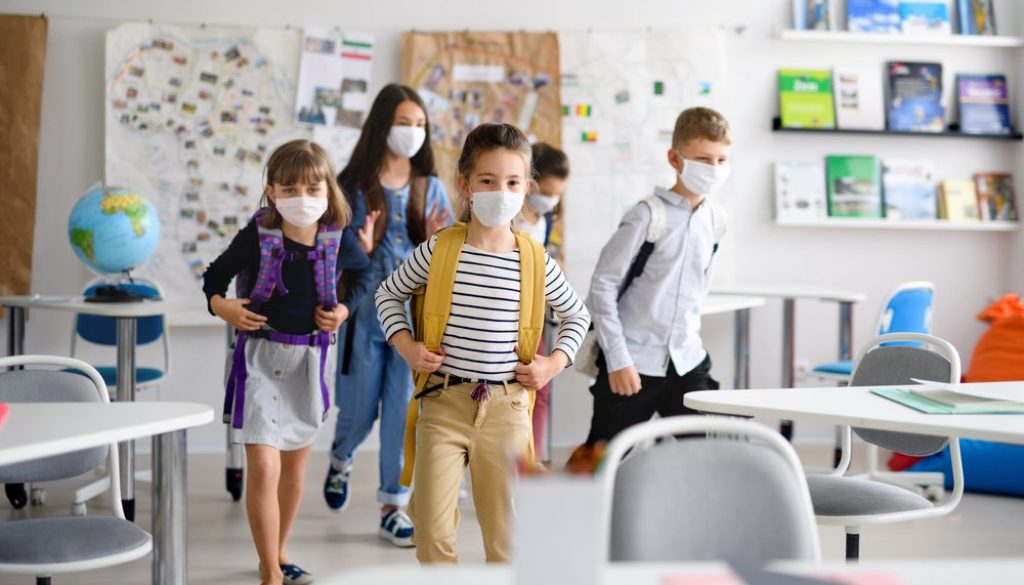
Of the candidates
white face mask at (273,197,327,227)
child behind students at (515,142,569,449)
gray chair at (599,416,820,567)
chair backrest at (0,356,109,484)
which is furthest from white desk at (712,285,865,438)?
gray chair at (599,416,820,567)

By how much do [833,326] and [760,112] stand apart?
1.09 meters

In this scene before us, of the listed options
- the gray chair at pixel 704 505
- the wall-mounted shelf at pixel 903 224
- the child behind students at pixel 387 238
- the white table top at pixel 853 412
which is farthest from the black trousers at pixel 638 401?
the wall-mounted shelf at pixel 903 224

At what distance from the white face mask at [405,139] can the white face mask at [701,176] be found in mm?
882

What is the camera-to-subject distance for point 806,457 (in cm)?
506

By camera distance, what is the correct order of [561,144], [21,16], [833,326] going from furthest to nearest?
[833,326]
[561,144]
[21,16]

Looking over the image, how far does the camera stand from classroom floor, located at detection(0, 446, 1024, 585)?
3.28 m

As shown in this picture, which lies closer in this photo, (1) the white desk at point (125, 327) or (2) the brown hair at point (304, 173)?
(2) the brown hair at point (304, 173)

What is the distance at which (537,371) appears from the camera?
2.43 m

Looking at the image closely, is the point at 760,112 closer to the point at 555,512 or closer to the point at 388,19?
the point at 388,19

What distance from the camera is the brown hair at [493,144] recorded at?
246 centimetres

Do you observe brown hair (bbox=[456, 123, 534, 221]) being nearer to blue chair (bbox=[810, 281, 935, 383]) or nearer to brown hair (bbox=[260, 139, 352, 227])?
brown hair (bbox=[260, 139, 352, 227])

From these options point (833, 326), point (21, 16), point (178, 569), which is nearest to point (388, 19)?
point (21, 16)

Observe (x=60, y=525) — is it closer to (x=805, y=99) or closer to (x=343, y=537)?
(x=343, y=537)

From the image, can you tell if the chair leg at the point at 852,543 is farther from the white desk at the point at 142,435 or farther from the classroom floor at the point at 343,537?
the white desk at the point at 142,435
